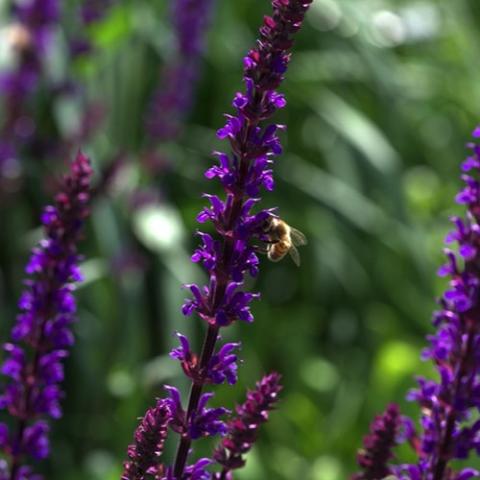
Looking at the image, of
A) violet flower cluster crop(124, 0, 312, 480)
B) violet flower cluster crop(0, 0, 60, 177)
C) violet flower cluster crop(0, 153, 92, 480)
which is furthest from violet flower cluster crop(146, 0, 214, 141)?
violet flower cluster crop(124, 0, 312, 480)

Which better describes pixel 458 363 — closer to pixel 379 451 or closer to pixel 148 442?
pixel 379 451

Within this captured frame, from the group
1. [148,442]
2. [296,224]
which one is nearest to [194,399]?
[148,442]

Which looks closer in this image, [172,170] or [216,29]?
[172,170]

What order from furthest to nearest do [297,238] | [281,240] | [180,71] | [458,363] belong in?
[180,71], [297,238], [281,240], [458,363]

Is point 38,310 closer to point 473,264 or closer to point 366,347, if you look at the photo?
point 473,264

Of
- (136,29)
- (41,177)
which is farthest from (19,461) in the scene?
(136,29)

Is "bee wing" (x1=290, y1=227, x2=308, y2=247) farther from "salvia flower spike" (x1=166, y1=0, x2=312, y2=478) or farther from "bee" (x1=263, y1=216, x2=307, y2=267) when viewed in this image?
"salvia flower spike" (x1=166, y1=0, x2=312, y2=478)
